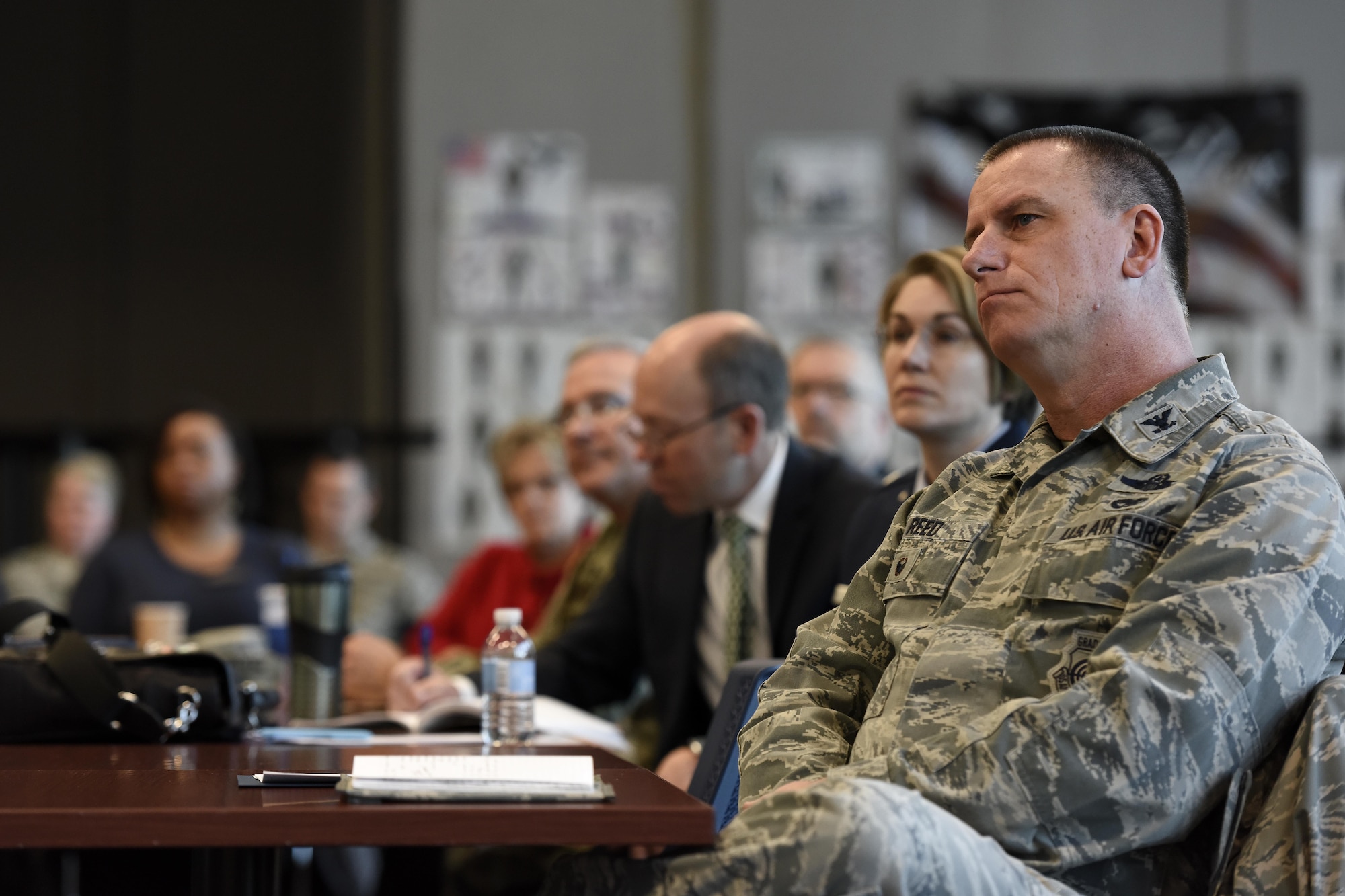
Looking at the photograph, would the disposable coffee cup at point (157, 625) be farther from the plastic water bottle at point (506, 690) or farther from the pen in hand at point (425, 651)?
the plastic water bottle at point (506, 690)

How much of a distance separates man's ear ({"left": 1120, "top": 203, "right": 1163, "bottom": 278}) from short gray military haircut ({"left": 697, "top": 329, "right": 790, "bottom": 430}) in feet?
4.11

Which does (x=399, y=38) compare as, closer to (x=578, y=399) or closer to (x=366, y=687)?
(x=578, y=399)

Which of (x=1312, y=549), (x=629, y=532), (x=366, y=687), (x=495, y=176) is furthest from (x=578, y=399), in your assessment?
(x=495, y=176)

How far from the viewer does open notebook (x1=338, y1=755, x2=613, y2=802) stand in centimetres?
118

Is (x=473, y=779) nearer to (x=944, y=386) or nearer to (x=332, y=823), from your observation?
(x=332, y=823)

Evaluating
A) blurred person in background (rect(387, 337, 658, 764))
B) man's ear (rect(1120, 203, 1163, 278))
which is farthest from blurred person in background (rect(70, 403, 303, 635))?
man's ear (rect(1120, 203, 1163, 278))

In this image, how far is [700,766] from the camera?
6.01ft

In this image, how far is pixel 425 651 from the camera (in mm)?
2422

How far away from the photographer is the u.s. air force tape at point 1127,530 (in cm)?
136

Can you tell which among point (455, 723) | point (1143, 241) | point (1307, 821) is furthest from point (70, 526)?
point (1307, 821)

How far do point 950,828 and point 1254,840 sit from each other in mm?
300

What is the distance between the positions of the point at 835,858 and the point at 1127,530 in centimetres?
48

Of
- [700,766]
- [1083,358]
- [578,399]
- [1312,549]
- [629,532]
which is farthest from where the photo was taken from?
[578,399]

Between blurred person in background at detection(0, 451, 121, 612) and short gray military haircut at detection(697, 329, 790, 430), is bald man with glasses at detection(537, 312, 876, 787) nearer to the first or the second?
short gray military haircut at detection(697, 329, 790, 430)
